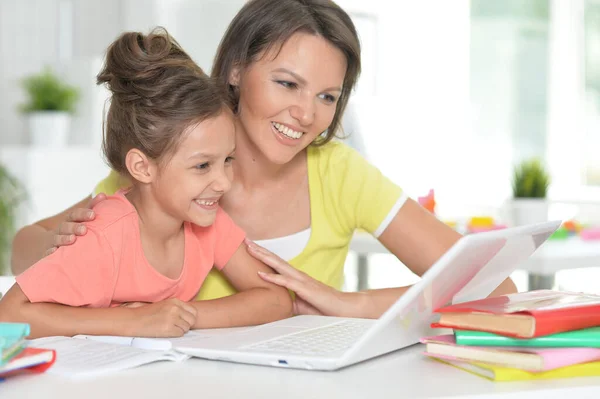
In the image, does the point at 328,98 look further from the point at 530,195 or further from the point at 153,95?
the point at 530,195

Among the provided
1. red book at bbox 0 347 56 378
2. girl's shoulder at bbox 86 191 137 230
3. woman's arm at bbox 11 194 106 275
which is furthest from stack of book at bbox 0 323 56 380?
woman's arm at bbox 11 194 106 275

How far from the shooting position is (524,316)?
3.14ft

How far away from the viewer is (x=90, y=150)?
404cm

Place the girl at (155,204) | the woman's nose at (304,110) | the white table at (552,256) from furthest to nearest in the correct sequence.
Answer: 1. the white table at (552,256)
2. the woman's nose at (304,110)
3. the girl at (155,204)

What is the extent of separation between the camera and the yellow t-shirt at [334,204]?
173 cm

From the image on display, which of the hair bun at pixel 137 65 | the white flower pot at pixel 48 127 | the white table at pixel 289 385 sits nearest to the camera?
the white table at pixel 289 385

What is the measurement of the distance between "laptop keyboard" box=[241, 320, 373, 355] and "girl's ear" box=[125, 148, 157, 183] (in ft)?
1.44

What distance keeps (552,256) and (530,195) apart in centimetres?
65

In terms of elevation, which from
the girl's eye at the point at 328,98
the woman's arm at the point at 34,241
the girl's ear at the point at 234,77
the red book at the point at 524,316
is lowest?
the red book at the point at 524,316

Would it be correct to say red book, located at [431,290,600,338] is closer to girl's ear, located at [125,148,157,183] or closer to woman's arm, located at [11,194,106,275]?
girl's ear, located at [125,148,157,183]

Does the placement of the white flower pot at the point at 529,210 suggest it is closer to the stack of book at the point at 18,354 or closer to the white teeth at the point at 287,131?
the white teeth at the point at 287,131

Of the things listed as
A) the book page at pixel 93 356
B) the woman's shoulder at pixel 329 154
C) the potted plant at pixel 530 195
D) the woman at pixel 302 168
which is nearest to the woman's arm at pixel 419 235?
the woman at pixel 302 168

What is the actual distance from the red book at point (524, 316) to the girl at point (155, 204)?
442mm

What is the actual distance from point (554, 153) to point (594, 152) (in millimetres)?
335
